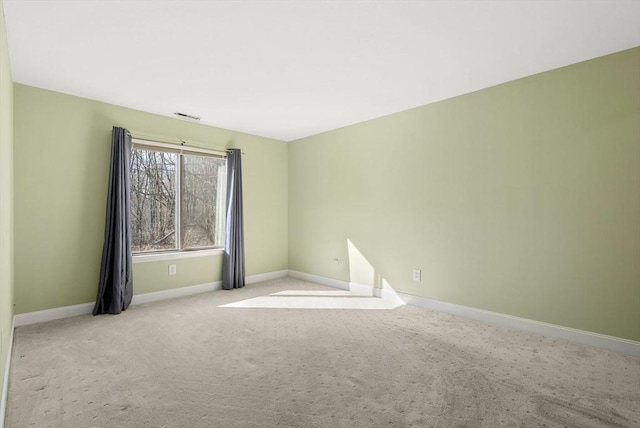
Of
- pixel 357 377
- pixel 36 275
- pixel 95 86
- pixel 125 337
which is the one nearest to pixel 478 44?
pixel 357 377

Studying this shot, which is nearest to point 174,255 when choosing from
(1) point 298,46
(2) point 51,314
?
(2) point 51,314

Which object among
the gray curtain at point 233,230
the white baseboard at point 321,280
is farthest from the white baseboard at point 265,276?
the gray curtain at point 233,230

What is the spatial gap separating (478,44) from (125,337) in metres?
3.88

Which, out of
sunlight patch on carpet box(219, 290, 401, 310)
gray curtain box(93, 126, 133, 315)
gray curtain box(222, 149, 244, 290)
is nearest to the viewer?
gray curtain box(93, 126, 133, 315)

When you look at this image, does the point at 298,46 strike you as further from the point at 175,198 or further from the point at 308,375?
the point at 175,198

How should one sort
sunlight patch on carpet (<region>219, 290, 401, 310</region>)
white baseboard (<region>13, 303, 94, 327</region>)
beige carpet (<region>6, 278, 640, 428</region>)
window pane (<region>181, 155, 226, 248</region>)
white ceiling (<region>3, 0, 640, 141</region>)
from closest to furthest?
beige carpet (<region>6, 278, 640, 428</region>), white ceiling (<region>3, 0, 640, 141</region>), white baseboard (<region>13, 303, 94, 327</region>), sunlight patch on carpet (<region>219, 290, 401, 310</region>), window pane (<region>181, 155, 226, 248</region>)

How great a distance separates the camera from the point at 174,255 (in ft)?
14.1

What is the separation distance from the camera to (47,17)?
213cm

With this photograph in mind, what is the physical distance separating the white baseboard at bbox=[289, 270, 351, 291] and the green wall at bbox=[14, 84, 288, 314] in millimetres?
1824

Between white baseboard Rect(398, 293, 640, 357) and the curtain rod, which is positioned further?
the curtain rod

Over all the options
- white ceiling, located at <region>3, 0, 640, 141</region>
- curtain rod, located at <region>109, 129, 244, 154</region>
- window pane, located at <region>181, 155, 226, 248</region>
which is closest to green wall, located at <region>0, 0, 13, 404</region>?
white ceiling, located at <region>3, 0, 640, 141</region>

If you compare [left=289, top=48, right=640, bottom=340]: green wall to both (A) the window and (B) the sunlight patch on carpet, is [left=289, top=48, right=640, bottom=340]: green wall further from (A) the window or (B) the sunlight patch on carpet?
(A) the window

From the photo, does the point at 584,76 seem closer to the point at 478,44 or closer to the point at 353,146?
the point at 478,44

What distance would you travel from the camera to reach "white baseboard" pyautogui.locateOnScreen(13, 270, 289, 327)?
10.6ft
